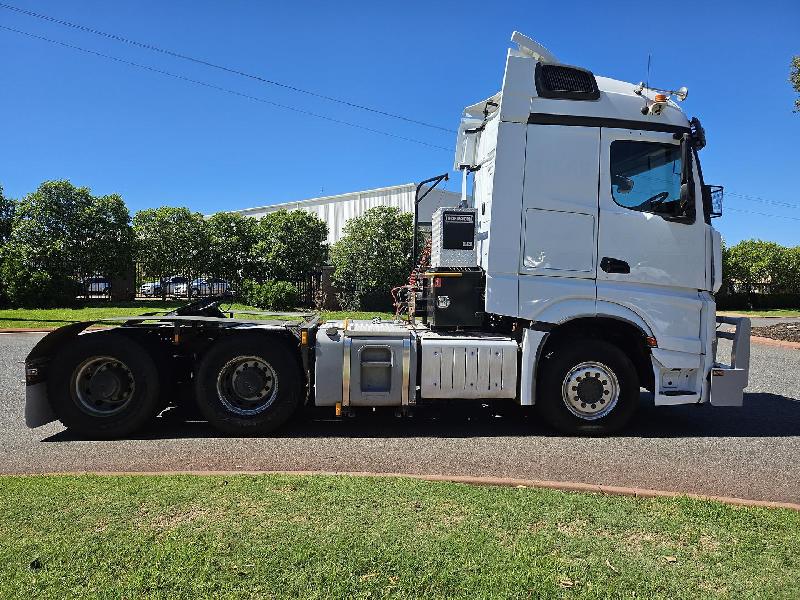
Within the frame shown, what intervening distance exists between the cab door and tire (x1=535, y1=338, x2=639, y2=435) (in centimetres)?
52

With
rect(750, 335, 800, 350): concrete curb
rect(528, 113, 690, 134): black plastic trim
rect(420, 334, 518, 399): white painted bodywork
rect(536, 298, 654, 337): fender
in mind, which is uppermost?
rect(528, 113, 690, 134): black plastic trim

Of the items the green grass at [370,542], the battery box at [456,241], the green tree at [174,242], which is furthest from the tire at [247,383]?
the green tree at [174,242]

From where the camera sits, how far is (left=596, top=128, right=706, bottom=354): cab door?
613cm

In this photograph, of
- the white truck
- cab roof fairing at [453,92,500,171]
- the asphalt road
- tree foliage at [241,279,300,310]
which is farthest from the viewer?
tree foliage at [241,279,300,310]

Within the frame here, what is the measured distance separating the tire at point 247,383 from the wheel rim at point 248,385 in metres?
0.01

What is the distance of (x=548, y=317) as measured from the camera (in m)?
6.14

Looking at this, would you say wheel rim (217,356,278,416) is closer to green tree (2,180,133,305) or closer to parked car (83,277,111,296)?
green tree (2,180,133,305)

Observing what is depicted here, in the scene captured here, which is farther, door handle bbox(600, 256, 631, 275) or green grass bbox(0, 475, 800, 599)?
door handle bbox(600, 256, 631, 275)

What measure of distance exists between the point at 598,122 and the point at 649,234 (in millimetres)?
1279

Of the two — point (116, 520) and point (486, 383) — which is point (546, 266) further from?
point (116, 520)

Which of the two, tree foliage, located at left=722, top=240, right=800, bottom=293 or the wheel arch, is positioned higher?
tree foliage, located at left=722, top=240, right=800, bottom=293

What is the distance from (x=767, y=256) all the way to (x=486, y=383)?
33.5 metres

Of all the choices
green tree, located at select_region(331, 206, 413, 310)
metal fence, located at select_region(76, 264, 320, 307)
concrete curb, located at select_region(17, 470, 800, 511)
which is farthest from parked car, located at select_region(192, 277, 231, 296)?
concrete curb, located at select_region(17, 470, 800, 511)

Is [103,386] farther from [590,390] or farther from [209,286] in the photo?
[209,286]
